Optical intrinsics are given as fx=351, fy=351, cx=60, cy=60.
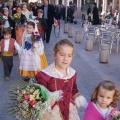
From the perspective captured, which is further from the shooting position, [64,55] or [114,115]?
[64,55]

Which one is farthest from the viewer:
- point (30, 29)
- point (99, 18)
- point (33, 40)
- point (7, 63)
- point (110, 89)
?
point (99, 18)

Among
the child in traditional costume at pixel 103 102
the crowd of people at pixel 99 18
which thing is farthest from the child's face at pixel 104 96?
the crowd of people at pixel 99 18

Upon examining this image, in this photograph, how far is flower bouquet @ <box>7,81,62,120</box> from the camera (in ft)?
10.1

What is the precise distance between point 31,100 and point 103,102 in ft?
2.39

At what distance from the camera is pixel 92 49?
13359 millimetres

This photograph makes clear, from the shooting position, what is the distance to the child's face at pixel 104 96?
10.9ft

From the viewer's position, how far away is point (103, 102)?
337 cm

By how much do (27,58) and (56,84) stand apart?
14.1ft

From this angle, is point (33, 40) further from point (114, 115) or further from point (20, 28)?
point (114, 115)

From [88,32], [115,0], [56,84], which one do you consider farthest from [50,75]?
[115,0]

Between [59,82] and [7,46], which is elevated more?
[59,82]

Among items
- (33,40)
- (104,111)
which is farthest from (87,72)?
(104,111)

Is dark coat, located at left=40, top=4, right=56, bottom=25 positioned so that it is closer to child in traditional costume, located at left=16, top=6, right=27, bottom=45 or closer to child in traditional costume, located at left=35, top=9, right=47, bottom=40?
child in traditional costume, located at left=35, top=9, right=47, bottom=40

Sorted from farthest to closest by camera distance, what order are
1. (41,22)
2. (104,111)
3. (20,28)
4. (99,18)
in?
(99,18) → (41,22) → (20,28) → (104,111)
